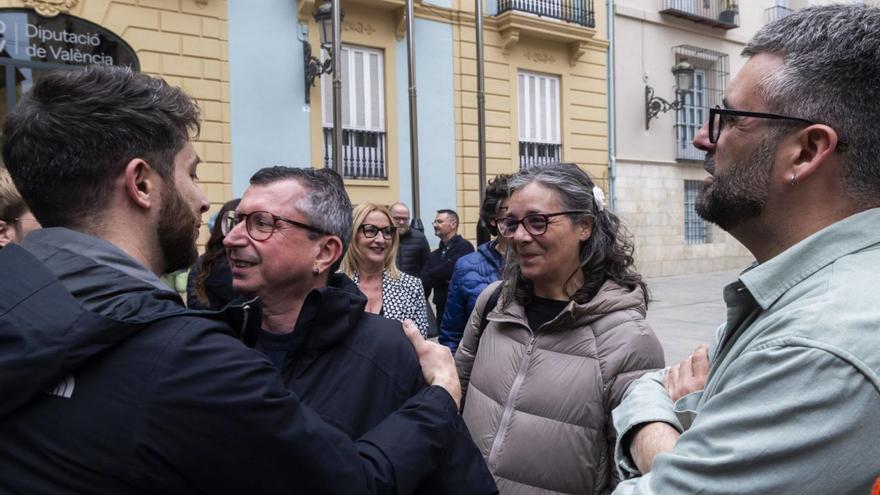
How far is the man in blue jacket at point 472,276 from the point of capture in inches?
156

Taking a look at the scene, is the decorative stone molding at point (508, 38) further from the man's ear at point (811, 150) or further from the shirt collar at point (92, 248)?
the shirt collar at point (92, 248)

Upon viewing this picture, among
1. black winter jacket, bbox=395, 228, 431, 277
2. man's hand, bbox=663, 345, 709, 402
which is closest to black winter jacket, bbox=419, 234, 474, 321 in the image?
black winter jacket, bbox=395, 228, 431, 277

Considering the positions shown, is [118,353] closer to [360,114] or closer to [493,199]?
[493,199]

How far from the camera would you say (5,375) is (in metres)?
1.09

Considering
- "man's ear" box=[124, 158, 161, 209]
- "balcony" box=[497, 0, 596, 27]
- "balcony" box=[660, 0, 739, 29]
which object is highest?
"balcony" box=[660, 0, 739, 29]

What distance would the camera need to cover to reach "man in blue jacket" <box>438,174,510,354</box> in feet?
13.0

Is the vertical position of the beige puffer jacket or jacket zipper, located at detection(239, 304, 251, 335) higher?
jacket zipper, located at detection(239, 304, 251, 335)

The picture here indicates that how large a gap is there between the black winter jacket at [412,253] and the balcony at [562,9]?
25.3 feet

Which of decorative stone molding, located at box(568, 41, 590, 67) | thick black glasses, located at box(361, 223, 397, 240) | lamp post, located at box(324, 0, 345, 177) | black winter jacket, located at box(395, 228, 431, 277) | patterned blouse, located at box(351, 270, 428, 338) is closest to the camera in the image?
thick black glasses, located at box(361, 223, 397, 240)

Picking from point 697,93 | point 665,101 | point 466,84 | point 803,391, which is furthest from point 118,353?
point 697,93

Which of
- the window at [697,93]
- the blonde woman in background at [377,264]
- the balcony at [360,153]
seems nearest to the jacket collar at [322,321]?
the blonde woman in background at [377,264]

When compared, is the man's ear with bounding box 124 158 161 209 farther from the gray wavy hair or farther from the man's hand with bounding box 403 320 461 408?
the gray wavy hair

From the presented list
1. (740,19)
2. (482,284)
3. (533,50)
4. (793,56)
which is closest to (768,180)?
(793,56)

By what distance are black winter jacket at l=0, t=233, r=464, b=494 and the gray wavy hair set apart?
1089 mm
